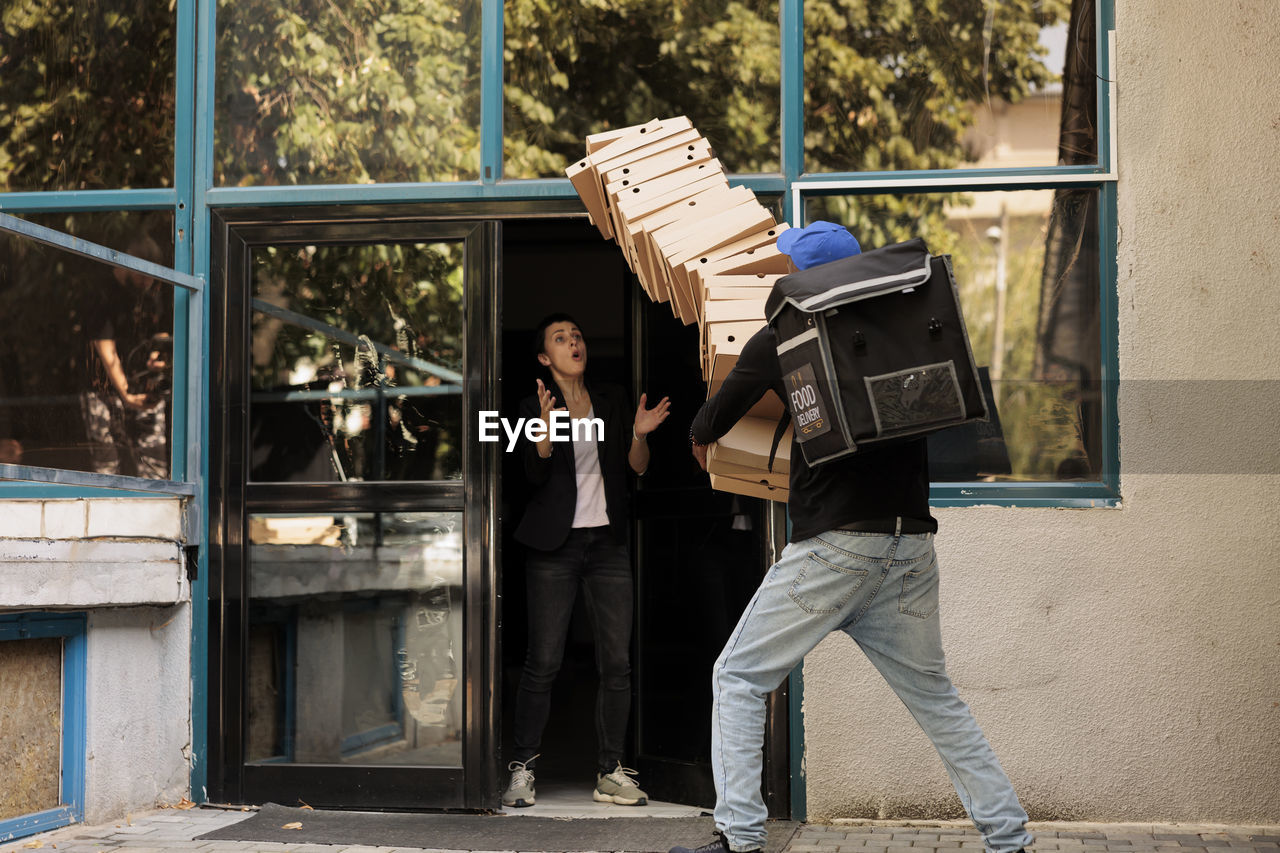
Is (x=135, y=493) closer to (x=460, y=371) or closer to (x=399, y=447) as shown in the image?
(x=399, y=447)

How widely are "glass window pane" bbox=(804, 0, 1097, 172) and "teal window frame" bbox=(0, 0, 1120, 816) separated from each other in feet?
0.20

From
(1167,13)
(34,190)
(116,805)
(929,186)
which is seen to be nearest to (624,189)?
(929,186)

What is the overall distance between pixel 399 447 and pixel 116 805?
1833 mm

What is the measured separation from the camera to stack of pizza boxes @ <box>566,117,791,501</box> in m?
4.16

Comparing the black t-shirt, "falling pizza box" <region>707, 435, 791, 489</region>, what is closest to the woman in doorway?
"falling pizza box" <region>707, 435, 791, 489</region>

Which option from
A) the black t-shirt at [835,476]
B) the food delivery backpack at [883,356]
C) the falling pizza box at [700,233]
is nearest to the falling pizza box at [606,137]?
the falling pizza box at [700,233]

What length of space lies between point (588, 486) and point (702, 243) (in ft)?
5.49

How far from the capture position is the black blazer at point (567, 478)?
569 centimetres

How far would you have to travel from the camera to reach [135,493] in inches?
208

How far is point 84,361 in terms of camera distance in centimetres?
530

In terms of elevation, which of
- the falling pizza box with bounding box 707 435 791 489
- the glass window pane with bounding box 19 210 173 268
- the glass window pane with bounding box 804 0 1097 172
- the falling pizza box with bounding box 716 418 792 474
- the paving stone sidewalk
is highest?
the glass window pane with bounding box 804 0 1097 172

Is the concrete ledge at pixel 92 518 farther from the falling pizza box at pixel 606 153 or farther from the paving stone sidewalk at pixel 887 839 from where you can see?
the falling pizza box at pixel 606 153

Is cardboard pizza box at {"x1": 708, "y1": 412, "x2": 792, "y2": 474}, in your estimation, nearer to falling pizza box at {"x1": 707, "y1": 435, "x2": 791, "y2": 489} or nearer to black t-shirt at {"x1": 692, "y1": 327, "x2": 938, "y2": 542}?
falling pizza box at {"x1": 707, "y1": 435, "x2": 791, "y2": 489}

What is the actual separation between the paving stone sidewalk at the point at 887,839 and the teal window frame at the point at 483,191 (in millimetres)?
363
